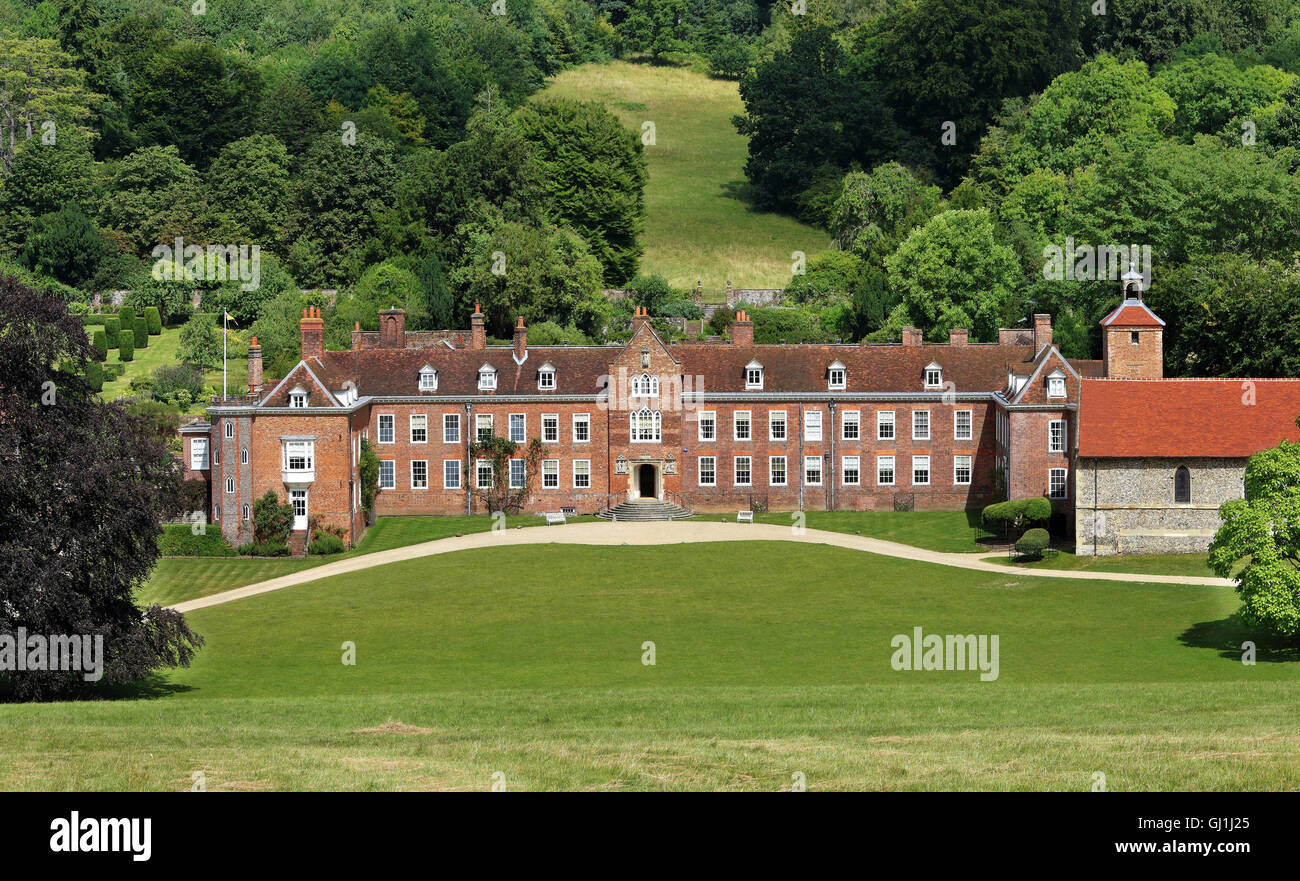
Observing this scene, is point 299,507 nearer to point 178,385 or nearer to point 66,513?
point 178,385

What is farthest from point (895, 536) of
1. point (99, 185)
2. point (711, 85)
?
point (711, 85)

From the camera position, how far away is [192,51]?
454ft

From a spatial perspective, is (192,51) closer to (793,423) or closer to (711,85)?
(711,85)

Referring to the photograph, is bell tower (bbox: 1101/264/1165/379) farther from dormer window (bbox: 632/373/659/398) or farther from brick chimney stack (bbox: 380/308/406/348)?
brick chimney stack (bbox: 380/308/406/348)

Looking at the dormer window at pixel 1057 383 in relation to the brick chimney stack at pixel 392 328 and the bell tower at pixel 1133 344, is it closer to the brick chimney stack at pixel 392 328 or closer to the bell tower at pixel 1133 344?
the bell tower at pixel 1133 344

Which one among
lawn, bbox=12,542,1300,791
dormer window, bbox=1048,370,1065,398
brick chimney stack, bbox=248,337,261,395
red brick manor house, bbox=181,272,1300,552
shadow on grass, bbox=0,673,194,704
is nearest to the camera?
lawn, bbox=12,542,1300,791

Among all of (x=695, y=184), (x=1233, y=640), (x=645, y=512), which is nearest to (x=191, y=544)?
(x=645, y=512)

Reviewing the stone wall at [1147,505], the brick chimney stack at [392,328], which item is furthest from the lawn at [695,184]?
the stone wall at [1147,505]

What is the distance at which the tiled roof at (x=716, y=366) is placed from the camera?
269 ft

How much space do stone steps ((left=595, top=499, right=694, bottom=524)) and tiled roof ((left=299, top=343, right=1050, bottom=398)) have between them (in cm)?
578

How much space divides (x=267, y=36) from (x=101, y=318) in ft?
236

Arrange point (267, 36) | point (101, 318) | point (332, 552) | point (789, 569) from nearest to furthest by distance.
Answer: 1. point (789, 569)
2. point (332, 552)
3. point (101, 318)
4. point (267, 36)

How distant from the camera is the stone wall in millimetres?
67188

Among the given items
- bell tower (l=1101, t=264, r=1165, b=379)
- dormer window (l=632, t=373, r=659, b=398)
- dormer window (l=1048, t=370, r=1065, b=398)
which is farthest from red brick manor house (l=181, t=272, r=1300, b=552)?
dormer window (l=1048, t=370, r=1065, b=398)
